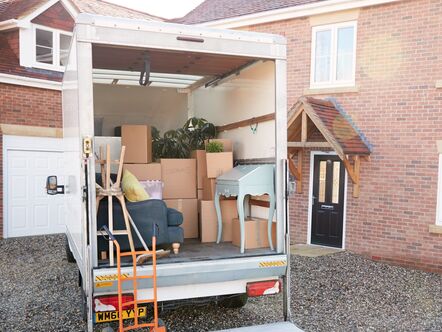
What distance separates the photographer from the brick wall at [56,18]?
11211 millimetres

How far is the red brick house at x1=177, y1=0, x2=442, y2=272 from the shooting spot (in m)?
8.09

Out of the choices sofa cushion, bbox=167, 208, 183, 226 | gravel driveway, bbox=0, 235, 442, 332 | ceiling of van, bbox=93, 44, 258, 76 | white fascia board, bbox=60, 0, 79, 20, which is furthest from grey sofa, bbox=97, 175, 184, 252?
white fascia board, bbox=60, 0, 79, 20

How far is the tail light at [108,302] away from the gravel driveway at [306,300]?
129 centimetres

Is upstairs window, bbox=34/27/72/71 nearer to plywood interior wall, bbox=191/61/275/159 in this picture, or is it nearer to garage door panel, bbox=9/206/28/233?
garage door panel, bbox=9/206/28/233

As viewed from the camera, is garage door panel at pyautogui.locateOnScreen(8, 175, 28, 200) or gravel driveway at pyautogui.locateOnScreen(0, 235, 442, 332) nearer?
gravel driveway at pyautogui.locateOnScreen(0, 235, 442, 332)

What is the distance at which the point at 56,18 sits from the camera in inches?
455

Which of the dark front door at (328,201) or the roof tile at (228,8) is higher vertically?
the roof tile at (228,8)

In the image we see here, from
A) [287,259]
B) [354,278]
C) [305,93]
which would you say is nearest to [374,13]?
[305,93]

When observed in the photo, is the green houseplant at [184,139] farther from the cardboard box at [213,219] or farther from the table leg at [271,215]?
the table leg at [271,215]

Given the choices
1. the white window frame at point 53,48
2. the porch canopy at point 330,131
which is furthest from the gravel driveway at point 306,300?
the white window frame at point 53,48

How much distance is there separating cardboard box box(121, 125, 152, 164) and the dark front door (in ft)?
16.9

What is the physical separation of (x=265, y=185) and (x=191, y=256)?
102 cm

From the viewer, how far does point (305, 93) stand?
959cm

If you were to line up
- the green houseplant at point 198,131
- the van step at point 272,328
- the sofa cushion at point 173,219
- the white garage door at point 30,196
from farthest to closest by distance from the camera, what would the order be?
1. the white garage door at point 30,196
2. the green houseplant at point 198,131
3. the sofa cushion at point 173,219
4. the van step at point 272,328
